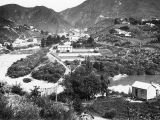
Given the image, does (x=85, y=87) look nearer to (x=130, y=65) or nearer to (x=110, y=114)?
(x=110, y=114)

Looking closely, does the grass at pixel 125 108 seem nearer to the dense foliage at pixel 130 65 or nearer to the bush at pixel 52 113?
the bush at pixel 52 113

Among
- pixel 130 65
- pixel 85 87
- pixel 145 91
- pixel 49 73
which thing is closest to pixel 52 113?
pixel 85 87

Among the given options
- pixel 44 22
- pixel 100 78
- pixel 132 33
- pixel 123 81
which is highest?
pixel 44 22

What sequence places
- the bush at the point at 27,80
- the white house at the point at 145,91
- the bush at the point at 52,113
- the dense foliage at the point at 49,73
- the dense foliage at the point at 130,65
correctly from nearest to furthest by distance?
the bush at the point at 52,113
the white house at the point at 145,91
the bush at the point at 27,80
the dense foliage at the point at 49,73
the dense foliage at the point at 130,65

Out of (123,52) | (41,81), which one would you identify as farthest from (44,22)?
(41,81)

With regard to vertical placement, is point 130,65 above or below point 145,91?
below

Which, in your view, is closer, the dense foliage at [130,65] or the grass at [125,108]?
the grass at [125,108]

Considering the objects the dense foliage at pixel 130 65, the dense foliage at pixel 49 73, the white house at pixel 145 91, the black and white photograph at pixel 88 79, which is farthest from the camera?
the dense foliage at pixel 130 65

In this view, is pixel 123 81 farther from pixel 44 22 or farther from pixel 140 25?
pixel 44 22

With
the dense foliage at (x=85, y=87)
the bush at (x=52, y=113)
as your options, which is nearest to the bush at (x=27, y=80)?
the dense foliage at (x=85, y=87)

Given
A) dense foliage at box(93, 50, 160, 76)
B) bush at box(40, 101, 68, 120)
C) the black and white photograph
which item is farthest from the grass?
dense foliage at box(93, 50, 160, 76)

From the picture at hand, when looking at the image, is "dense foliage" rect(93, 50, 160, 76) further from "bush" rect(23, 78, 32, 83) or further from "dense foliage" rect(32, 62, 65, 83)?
"bush" rect(23, 78, 32, 83)
